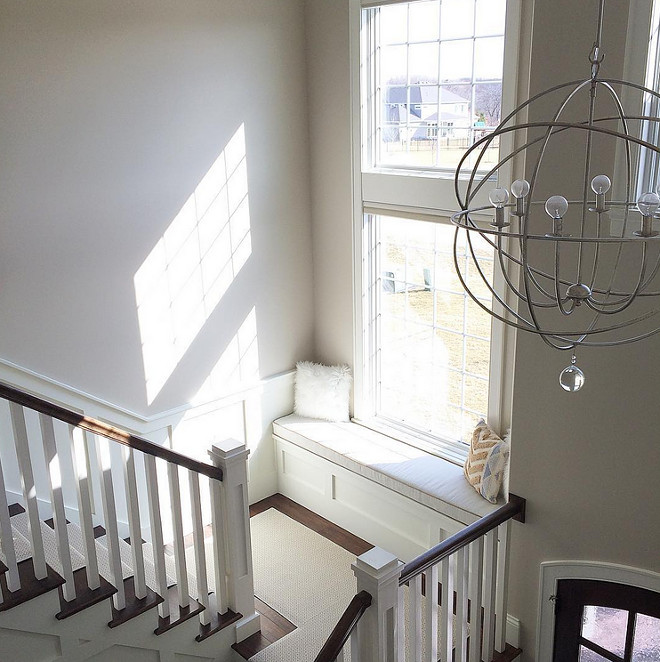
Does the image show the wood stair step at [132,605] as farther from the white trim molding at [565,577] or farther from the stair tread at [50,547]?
the white trim molding at [565,577]

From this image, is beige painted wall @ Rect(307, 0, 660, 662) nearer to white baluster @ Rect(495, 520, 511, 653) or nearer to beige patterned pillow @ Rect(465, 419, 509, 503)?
white baluster @ Rect(495, 520, 511, 653)

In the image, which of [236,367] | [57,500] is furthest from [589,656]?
[236,367]

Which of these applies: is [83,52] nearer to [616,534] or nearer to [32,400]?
[32,400]

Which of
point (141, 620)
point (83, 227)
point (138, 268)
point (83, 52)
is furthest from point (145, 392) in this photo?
point (83, 52)

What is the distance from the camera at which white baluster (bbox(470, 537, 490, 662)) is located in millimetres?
3477

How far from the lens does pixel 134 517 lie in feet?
10.5

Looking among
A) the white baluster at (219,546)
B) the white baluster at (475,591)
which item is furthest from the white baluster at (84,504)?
the white baluster at (475,591)

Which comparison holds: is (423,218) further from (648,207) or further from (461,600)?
(648,207)

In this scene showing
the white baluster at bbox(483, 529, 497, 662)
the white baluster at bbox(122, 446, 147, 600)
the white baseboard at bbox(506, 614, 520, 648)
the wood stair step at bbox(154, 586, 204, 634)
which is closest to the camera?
the white baluster at bbox(122, 446, 147, 600)

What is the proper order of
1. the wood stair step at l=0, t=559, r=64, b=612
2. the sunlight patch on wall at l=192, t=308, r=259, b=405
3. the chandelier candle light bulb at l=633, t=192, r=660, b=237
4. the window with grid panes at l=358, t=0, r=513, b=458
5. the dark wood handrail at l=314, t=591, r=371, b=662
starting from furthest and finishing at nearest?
the sunlight patch on wall at l=192, t=308, r=259, b=405, the window with grid panes at l=358, t=0, r=513, b=458, the wood stair step at l=0, t=559, r=64, b=612, the dark wood handrail at l=314, t=591, r=371, b=662, the chandelier candle light bulb at l=633, t=192, r=660, b=237

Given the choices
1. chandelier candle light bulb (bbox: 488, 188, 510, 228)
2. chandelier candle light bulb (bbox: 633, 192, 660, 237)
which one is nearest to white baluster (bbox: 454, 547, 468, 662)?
chandelier candle light bulb (bbox: 488, 188, 510, 228)

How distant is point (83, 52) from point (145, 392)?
2.04 meters

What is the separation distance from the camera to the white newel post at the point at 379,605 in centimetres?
279

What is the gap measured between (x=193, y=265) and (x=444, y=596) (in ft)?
8.46
